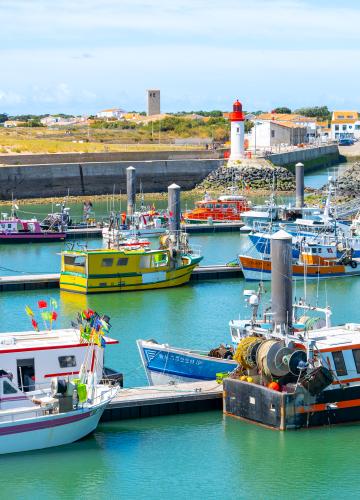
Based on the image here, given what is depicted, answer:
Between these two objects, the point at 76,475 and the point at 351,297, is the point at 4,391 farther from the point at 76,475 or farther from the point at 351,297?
the point at 351,297

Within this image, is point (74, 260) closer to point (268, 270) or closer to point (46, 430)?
point (268, 270)

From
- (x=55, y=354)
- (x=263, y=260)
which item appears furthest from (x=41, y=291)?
(x=55, y=354)

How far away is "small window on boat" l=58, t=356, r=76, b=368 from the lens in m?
21.6

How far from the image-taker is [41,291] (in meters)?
38.4

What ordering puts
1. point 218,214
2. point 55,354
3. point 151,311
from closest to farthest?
1. point 55,354
2. point 151,311
3. point 218,214

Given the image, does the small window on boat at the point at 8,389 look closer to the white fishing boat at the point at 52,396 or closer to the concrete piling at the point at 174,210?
the white fishing boat at the point at 52,396

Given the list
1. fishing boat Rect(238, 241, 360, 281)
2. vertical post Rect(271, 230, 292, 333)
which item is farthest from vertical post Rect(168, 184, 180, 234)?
vertical post Rect(271, 230, 292, 333)

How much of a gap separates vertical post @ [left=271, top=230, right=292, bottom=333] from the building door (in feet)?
15.3

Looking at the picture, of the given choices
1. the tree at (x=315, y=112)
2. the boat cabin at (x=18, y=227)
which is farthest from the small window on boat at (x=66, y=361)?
the tree at (x=315, y=112)

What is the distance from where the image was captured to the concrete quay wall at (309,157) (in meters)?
85.3

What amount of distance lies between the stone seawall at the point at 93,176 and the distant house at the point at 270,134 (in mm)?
17880

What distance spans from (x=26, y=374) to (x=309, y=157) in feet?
257

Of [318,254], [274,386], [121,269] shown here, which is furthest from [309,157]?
[274,386]

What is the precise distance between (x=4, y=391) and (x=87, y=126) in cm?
9866
